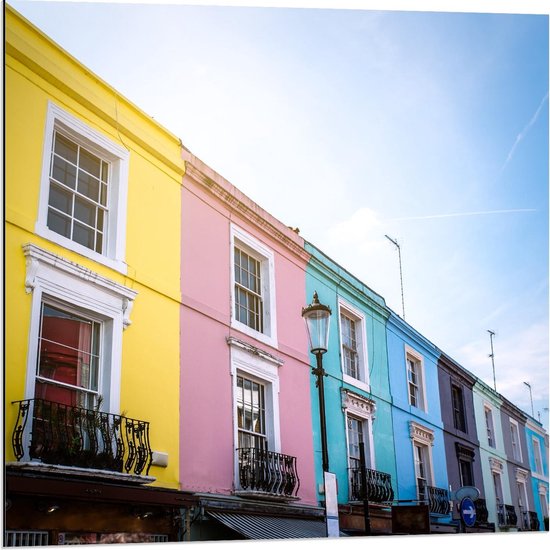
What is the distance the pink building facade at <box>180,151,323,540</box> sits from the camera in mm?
7468

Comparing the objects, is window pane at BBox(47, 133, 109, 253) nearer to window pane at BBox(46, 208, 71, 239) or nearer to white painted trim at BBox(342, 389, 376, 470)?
window pane at BBox(46, 208, 71, 239)

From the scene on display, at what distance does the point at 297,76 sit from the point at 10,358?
12.9 feet

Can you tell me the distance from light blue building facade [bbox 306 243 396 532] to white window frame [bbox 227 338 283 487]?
70cm

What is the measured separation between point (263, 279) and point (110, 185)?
2.57 m

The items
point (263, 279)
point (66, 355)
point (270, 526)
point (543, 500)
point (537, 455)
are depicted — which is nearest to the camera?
point (66, 355)

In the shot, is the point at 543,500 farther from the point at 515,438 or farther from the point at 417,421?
the point at 515,438

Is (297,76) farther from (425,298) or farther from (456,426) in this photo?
(456,426)

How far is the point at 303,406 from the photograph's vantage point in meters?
9.13

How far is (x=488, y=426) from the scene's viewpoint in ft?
46.9

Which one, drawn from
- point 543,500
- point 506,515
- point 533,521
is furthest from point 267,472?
point 543,500

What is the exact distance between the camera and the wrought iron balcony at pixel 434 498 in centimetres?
1063

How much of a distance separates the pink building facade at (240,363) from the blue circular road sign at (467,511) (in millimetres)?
1982

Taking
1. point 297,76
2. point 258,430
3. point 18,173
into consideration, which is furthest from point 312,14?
point 258,430

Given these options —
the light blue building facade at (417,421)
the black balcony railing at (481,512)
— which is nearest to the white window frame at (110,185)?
the light blue building facade at (417,421)
